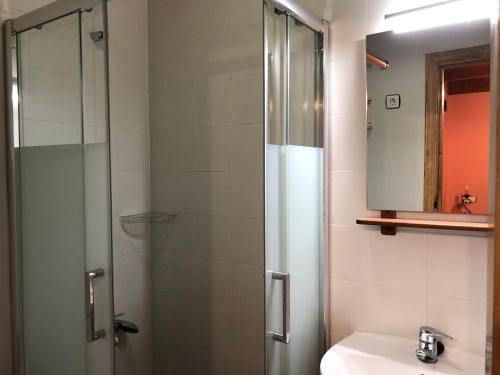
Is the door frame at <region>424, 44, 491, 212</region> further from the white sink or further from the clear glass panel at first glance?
the white sink

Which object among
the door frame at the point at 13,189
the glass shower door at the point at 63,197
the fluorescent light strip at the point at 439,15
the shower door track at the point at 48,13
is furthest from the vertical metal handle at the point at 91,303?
the fluorescent light strip at the point at 439,15

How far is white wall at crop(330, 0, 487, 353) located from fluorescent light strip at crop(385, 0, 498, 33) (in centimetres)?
5

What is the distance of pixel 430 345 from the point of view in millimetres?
1325

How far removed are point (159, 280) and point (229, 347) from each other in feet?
1.78

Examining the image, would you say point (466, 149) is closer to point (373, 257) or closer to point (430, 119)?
point (430, 119)

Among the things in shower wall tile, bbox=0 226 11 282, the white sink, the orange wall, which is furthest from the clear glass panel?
shower wall tile, bbox=0 226 11 282

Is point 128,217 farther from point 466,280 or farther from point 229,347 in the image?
point 466,280

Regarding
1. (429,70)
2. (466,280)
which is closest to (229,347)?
(466,280)

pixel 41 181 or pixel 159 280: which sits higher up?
pixel 41 181

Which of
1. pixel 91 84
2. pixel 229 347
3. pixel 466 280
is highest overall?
pixel 91 84

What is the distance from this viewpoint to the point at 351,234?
5.18ft

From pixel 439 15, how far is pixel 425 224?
72cm

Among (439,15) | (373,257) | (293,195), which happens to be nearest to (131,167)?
(293,195)

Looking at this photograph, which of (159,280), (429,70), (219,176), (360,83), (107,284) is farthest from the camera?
(159,280)
